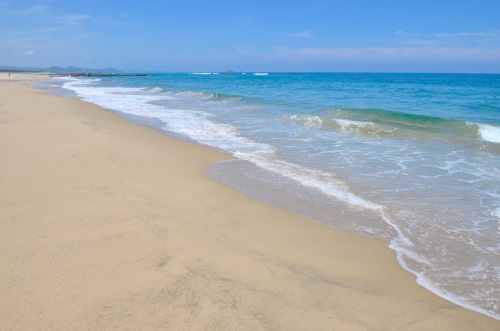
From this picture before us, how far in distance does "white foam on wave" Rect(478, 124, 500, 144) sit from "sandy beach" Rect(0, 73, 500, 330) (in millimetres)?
9928

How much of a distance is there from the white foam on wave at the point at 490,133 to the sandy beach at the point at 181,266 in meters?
9.93

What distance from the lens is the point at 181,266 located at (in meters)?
3.52

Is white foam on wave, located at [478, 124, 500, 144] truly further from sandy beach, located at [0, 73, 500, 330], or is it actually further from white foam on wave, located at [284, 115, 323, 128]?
sandy beach, located at [0, 73, 500, 330]

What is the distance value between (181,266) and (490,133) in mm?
12695

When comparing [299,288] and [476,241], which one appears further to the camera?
[476,241]

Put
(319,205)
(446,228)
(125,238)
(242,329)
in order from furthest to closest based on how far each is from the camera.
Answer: (319,205), (446,228), (125,238), (242,329)

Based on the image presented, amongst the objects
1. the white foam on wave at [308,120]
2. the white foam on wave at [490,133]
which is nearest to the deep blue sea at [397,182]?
the white foam on wave at [490,133]

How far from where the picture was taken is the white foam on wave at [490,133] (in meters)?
11.9

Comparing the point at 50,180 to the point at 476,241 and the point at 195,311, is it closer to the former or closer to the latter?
the point at 195,311

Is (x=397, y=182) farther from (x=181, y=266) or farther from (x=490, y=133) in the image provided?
(x=490, y=133)

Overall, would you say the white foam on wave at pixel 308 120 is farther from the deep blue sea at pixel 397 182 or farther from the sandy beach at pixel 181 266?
the sandy beach at pixel 181 266

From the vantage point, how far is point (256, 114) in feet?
57.3

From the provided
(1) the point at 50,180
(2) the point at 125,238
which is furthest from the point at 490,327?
(1) the point at 50,180

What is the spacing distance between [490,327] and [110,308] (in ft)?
9.99
